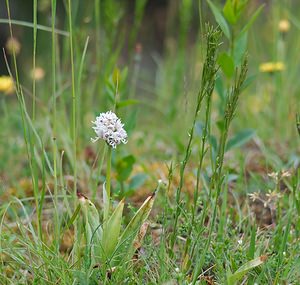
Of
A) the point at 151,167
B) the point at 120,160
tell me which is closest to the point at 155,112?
the point at 151,167

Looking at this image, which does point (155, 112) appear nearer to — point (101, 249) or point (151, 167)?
point (151, 167)

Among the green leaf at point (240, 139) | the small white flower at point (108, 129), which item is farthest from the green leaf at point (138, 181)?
the small white flower at point (108, 129)

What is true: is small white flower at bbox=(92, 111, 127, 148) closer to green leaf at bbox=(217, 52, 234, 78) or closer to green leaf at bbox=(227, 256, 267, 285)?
green leaf at bbox=(227, 256, 267, 285)

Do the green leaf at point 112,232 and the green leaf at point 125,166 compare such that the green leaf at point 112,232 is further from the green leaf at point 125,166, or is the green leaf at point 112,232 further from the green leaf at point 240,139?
the green leaf at point 240,139

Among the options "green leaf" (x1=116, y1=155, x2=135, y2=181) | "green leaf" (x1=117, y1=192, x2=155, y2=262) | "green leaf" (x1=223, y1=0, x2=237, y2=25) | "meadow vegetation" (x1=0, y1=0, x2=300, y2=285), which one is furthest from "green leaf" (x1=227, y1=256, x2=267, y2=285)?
"green leaf" (x1=223, y1=0, x2=237, y2=25)

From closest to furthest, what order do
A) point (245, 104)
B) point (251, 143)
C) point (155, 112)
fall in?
point (251, 143) < point (245, 104) < point (155, 112)
